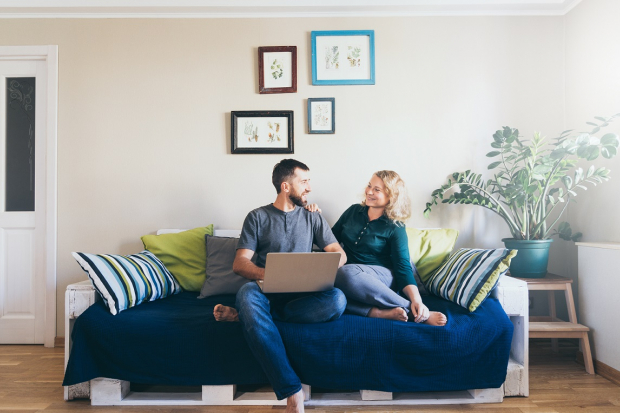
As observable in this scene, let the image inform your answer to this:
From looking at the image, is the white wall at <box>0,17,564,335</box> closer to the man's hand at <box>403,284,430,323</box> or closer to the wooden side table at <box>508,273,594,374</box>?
A: the wooden side table at <box>508,273,594,374</box>

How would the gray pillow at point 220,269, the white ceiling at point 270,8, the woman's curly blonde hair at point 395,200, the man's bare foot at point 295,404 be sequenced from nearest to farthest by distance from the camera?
the man's bare foot at point 295,404, the woman's curly blonde hair at point 395,200, the gray pillow at point 220,269, the white ceiling at point 270,8

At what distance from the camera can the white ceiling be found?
2820mm

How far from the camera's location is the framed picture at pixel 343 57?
9.45 feet

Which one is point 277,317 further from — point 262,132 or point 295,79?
point 295,79

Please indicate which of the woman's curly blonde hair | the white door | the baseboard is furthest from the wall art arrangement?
the baseboard

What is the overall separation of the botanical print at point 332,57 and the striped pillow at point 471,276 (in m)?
1.43

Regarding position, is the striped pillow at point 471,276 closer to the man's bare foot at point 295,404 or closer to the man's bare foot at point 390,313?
the man's bare foot at point 390,313

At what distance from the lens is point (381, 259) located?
2328 millimetres

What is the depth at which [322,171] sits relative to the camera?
2.90 meters

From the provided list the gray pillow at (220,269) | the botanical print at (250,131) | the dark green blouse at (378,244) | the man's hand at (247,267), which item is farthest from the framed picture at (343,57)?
the man's hand at (247,267)

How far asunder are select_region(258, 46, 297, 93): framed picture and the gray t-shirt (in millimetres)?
971

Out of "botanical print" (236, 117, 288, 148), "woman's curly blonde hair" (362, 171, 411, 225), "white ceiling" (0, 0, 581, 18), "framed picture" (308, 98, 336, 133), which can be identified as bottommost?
"woman's curly blonde hair" (362, 171, 411, 225)

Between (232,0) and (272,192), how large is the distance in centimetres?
123

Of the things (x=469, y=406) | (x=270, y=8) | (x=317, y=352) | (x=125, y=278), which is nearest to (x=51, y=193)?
(x=125, y=278)
